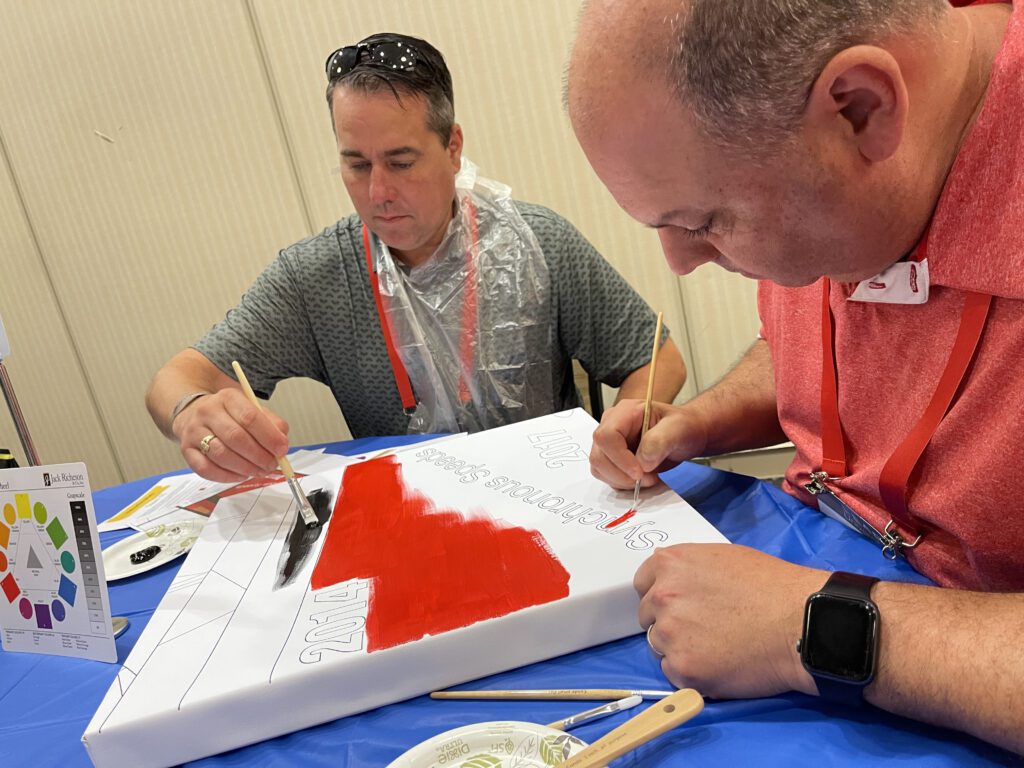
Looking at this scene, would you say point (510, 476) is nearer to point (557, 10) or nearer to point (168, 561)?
point (168, 561)

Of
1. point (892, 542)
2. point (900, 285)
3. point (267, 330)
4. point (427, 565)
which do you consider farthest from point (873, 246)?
point (267, 330)

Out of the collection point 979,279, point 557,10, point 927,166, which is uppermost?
point 557,10

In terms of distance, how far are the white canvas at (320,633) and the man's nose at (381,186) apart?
814 millimetres

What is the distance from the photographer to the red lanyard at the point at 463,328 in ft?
5.71

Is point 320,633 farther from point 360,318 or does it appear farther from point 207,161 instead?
point 207,161

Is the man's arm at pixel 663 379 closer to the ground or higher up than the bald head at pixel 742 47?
closer to the ground

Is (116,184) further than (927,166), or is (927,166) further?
(116,184)

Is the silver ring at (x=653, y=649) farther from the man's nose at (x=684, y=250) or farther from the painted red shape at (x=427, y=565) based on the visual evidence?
the man's nose at (x=684, y=250)

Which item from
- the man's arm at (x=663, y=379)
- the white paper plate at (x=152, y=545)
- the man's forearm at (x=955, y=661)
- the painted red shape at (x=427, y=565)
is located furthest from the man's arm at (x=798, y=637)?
the man's arm at (x=663, y=379)

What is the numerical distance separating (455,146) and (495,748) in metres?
1.45

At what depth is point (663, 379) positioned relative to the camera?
1715mm

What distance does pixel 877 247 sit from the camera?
78 centimetres

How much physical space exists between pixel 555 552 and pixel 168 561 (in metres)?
0.63

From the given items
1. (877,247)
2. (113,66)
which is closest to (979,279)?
(877,247)
